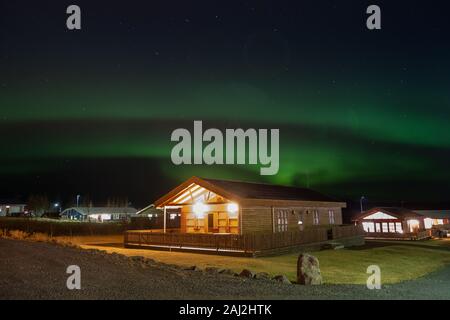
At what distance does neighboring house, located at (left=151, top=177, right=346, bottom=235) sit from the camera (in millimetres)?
26138

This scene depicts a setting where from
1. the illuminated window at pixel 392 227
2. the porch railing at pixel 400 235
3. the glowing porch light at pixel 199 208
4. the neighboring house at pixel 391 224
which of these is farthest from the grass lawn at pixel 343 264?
the illuminated window at pixel 392 227

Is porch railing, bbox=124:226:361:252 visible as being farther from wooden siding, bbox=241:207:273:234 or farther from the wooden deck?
wooden siding, bbox=241:207:273:234

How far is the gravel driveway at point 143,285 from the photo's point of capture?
33.2 ft

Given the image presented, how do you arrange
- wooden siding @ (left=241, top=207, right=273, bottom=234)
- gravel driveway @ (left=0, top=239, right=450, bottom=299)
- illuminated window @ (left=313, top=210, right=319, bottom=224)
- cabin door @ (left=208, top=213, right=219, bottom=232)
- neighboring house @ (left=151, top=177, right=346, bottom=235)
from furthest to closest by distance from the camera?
1. illuminated window @ (left=313, top=210, right=319, bottom=224)
2. cabin door @ (left=208, top=213, right=219, bottom=232)
3. wooden siding @ (left=241, top=207, right=273, bottom=234)
4. neighboring house @ (left=151, top=177, right=346, bottom=235)
5. gravel driveway @ (left=0, top=239, right=450, bottom=299)

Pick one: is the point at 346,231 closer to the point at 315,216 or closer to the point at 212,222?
the point at 315,216

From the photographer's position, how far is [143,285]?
11.2 m

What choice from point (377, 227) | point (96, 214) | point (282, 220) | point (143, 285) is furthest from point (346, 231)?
point (96, 214)

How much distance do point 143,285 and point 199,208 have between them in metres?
18.7

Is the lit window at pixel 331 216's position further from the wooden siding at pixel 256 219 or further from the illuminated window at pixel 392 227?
the illuminated window at pixel 392 227

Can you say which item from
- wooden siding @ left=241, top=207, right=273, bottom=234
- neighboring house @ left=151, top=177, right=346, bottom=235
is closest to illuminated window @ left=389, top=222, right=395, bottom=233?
neighboring house @ left=151, top=177, right=346, bottom=235

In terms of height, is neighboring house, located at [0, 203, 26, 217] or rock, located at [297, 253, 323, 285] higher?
neighboring house, located at [0, 203, 26, 217]

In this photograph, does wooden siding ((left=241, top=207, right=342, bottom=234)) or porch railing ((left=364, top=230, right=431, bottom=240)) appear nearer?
wooden siding ((left=241, top=207, right=342, bottom=234))
